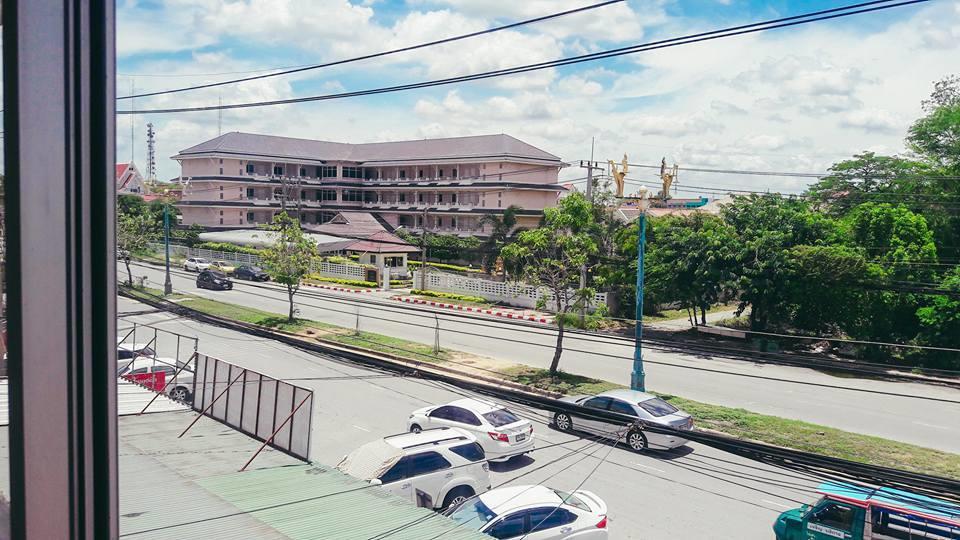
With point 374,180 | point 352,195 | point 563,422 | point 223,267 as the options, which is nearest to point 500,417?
point 563,422

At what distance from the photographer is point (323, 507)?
24.1ft

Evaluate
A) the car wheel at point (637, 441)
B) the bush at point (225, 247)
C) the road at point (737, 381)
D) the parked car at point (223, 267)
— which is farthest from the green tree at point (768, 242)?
the bush at point (225, 247)

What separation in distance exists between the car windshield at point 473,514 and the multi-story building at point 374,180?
35416 millimetres

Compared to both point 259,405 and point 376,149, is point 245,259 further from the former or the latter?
point 259,405

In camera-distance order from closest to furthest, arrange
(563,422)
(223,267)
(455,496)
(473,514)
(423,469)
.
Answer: (473,514)
(423,469)
(455,496)
(563,422)
(223,267)

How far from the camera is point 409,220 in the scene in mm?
52812

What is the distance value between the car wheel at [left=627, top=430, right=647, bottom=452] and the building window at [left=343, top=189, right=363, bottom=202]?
43263 millimetres

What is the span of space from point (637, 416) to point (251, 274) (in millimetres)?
29124

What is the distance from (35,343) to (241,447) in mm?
8645

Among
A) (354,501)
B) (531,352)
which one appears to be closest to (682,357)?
(531,352)

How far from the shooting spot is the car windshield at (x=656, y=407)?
45.3ft

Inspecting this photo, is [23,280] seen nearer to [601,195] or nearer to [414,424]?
[414,424]

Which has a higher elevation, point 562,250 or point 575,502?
point 562,250

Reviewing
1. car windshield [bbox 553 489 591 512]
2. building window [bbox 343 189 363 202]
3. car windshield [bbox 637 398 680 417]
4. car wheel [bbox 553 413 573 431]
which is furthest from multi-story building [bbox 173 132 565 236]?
car windshield [bbox 553 489 591 512]
